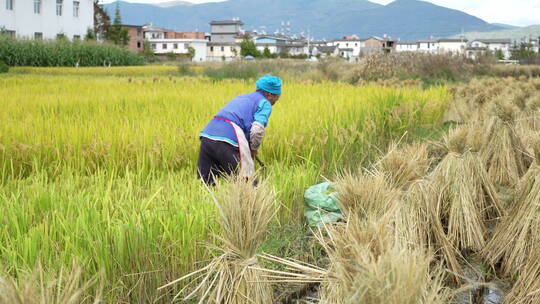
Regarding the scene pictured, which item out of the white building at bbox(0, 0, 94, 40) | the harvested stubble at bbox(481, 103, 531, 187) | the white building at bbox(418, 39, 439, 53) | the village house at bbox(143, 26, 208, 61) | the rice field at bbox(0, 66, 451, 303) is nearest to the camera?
the rice field at bbox(0, 66, 451, 303)

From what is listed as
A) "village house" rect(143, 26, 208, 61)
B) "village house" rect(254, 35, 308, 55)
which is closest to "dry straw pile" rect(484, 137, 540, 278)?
"village house" rect(143, 26, 208, 61)

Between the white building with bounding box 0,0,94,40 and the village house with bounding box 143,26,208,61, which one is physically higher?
the village house with bounding box 143,26,208,61

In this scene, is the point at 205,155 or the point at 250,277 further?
the point at 205,155

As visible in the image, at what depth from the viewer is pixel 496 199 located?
3.59 metres

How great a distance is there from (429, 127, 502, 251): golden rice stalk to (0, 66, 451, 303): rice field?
81cm

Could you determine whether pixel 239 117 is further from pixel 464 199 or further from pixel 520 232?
pixel 520 232

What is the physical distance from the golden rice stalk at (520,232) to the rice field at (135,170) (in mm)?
1117

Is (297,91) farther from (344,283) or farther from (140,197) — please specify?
(344,283)

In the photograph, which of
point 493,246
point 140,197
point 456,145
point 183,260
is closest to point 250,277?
point 183,260

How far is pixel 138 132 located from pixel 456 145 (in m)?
2.46

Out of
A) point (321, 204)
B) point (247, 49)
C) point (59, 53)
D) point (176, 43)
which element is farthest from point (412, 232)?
point (176, 43)

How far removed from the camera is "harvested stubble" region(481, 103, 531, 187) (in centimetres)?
443

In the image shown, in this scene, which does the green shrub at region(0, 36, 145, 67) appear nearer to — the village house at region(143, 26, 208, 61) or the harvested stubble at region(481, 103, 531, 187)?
the harvested stubble at region(481, 103, 531, 187)

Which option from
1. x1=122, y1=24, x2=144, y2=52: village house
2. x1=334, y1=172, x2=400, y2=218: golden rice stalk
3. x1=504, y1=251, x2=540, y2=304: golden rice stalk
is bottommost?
x1=504, y1=251, x2=540, y2=304: golden rice stalk
